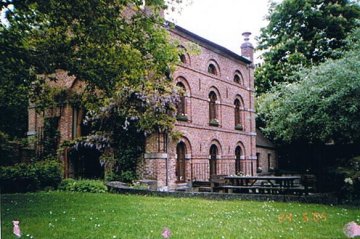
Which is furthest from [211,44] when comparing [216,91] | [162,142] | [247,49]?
[162,142]

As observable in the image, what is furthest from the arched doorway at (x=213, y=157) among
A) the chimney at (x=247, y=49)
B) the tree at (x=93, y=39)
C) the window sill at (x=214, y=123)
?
the tree at (x=93, y=39)

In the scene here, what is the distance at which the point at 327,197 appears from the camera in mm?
12539

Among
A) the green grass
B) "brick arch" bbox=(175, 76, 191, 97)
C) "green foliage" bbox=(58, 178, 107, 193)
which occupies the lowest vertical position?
the green grass

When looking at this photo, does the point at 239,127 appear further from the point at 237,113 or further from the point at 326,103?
the point at 326,103

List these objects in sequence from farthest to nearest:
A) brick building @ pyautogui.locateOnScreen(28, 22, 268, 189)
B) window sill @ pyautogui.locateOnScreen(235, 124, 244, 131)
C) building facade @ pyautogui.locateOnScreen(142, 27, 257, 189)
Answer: window sill @ pyautogui.locateOnScreen(235, 124, 244, 131) → brick building @ pyautogui.locateOnScreen(28, 22, 268, 189) → building facade @ pyautogui.locateOnScreen(142, 27, 257, 189)

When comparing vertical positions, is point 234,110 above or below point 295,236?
above

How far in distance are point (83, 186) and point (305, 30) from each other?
65.6 feet

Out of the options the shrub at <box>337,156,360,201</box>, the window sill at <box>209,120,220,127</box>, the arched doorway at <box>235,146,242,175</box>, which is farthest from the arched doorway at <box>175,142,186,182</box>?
the shrub at <box>337,156,360,201</box>

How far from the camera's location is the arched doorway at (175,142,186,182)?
63.5ft

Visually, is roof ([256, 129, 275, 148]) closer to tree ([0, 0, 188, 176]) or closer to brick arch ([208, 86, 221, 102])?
brick arch ([208, 86, 221, 102])

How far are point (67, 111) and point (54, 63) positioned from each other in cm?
885

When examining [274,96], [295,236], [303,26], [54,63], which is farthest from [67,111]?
[303,26]

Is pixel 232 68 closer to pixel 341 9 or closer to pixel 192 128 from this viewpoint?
pixel 192 128

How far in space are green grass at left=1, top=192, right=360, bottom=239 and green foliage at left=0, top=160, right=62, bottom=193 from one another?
185 inches
